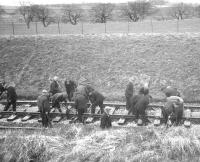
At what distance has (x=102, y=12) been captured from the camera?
5959 cm

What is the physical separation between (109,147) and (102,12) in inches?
2063

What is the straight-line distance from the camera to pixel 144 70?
69.2 ft

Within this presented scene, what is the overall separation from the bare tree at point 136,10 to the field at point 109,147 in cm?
5048

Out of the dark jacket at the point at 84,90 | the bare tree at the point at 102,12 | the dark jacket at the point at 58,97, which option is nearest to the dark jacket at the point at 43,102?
the dark jacket at the point at 84,90

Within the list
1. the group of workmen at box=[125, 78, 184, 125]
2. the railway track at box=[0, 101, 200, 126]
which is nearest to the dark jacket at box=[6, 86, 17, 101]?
the railway track at box=[0, 101, 200, 126]

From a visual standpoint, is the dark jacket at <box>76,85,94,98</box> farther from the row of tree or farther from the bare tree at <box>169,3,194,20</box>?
the bare tree at <box>169,3,194,20</box>

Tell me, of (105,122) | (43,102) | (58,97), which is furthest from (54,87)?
(105,122)

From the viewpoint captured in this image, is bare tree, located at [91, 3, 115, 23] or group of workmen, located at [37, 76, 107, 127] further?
bare tree, located at [91, 3, 115, 23]

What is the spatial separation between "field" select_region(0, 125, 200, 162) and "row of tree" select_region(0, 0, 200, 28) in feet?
161

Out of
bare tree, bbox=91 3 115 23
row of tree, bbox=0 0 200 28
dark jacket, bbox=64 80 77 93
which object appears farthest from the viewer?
row of tree, bbox=0 0 200 28

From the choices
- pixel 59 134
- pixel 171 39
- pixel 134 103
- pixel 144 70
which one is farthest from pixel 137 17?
pixel 59 134

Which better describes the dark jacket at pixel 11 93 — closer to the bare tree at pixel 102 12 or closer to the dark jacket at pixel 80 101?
the dark jacket at pixel 80 101

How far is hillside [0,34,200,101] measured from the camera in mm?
20188

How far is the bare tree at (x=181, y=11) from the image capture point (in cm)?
6159
